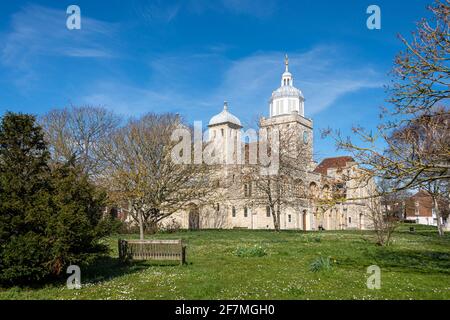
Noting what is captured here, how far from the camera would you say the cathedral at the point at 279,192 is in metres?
36.5

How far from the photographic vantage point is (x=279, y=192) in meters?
37.2

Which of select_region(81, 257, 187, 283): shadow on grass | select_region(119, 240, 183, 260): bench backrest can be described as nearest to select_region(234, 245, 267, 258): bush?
select_region(81, 257, 187, 283): shadow on grass

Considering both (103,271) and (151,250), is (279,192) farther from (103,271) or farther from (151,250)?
(103,271)

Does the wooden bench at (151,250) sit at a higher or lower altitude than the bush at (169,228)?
higher

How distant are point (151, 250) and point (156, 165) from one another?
73.3ft

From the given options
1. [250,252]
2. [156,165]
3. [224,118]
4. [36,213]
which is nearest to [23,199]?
[36,213]

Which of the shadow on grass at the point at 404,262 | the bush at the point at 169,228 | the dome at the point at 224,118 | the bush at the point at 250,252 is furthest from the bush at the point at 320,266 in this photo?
the dome at the point at 224,118

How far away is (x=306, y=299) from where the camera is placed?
8.20 meters

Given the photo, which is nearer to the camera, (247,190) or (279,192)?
(279,192)

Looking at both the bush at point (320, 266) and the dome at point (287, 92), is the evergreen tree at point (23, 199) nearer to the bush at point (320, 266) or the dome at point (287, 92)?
the bush at point (320, 266)

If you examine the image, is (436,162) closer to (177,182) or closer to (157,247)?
(157,247)

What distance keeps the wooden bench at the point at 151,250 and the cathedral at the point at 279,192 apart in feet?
17.7
